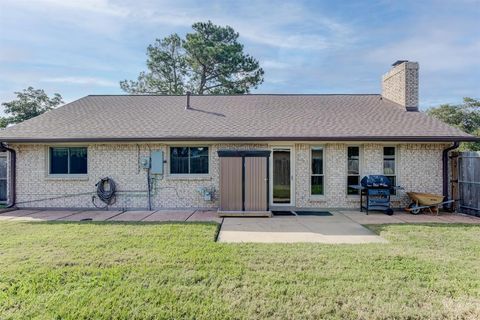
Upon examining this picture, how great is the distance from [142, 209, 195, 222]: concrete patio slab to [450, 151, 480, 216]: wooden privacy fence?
921 centimetres

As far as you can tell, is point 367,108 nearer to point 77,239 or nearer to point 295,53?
point 295,53

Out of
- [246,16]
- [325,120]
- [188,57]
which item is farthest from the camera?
[188,57]

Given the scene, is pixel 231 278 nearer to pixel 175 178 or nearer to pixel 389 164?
pixel 175 178

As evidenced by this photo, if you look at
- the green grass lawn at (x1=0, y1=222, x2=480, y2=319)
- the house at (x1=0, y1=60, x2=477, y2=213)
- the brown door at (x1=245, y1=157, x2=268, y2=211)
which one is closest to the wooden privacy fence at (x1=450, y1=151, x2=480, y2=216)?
the house at (x1=0, y1=60, x2=477, y2=213)

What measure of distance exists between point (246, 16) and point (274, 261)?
10.2 meters

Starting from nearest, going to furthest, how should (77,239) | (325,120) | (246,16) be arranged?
(77,239)
(325,120)
(246,16)

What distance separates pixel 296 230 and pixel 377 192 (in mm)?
3640

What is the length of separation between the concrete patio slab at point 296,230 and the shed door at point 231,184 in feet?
1.85

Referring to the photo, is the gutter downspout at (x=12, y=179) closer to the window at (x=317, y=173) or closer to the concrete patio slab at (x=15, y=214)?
the concrete patio slab at (x=15, y=214)

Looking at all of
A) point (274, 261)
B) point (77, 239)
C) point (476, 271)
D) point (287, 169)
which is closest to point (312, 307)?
point (274, 261)

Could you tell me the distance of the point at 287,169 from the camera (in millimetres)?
9445

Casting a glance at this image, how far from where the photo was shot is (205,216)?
8.10 meters

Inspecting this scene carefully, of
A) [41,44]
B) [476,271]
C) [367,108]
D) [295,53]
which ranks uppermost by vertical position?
[295,53]

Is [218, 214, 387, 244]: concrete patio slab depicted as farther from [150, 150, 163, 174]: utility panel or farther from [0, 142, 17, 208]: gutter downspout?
[0, 142, 17, 208]: gutter downspout
